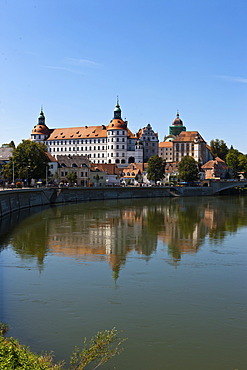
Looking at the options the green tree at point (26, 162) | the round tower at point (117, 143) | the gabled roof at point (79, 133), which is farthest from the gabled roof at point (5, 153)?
the gabled roof at point (79, 133)

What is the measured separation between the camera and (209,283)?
2094 cm

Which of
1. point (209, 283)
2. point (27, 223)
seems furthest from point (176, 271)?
point (27, 223)

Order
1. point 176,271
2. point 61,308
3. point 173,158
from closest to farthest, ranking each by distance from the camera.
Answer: point 61,308
point 176,271
point 173,158

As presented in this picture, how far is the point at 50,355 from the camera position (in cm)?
1225

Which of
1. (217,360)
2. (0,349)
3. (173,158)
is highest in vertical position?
(173,158)

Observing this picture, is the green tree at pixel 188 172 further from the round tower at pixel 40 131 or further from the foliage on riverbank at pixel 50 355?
the foliage on riverbank at pixel 50 355

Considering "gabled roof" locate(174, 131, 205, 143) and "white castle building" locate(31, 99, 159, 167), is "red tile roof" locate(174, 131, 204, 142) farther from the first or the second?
"white castle building" locate(31, 99, 159, 167)

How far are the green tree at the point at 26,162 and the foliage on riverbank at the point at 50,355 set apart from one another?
70.0 meters

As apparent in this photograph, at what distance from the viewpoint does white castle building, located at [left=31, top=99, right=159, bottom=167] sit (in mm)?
171875

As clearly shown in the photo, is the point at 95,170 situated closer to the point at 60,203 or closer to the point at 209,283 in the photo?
the point at 60,203

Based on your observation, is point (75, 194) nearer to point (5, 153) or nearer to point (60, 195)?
point (60, 195)

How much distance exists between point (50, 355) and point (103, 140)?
168983 millimetres

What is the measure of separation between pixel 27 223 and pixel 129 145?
426 ft

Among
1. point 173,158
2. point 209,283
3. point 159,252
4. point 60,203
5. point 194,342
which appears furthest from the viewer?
point 173,158
